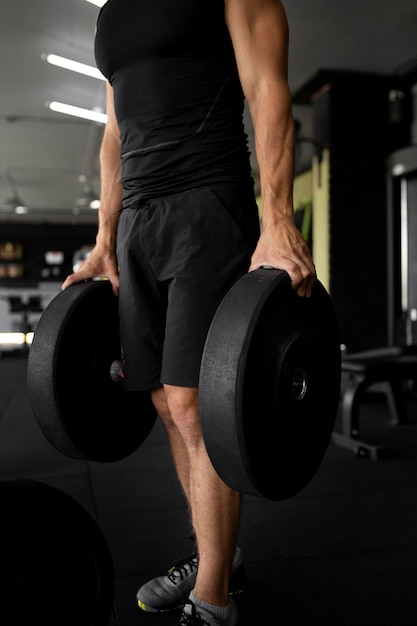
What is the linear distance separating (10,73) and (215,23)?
175 inches

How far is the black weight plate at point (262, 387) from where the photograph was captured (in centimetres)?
82

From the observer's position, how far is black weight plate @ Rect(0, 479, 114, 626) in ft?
2.44

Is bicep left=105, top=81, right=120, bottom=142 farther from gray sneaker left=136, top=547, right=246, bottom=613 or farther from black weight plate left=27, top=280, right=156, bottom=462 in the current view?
gray sneaker left=136, top=547, right=246, bottom=613

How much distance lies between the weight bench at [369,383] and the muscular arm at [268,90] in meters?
1.57

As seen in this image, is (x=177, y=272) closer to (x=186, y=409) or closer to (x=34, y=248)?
(x=186, y=409)

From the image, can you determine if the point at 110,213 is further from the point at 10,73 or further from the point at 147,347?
the point at 10,73

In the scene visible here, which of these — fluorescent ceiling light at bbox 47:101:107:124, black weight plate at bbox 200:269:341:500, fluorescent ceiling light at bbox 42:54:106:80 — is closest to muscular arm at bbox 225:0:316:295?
black weight plate at bbox 200:269:341:500

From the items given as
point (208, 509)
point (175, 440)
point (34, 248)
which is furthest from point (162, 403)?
point (34, 248)

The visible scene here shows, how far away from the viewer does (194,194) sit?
1034mm

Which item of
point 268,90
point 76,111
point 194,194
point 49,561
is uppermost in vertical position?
point 76,111

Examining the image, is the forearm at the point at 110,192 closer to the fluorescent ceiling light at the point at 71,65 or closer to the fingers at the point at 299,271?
the fingers at the point at 299,271

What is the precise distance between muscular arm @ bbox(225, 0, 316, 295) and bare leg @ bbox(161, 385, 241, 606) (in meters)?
0.29

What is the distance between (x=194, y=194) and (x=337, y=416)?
2.37m

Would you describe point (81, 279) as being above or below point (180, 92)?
below
